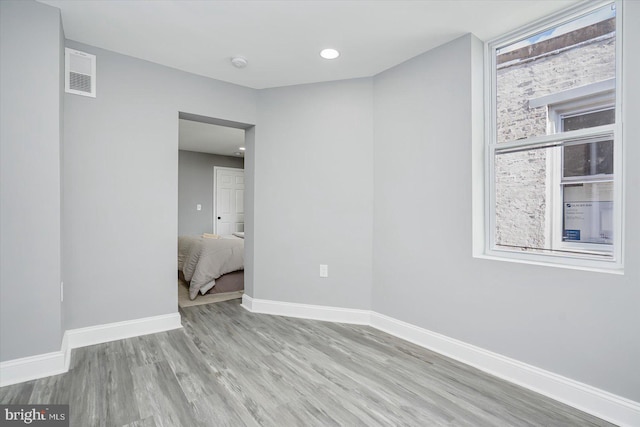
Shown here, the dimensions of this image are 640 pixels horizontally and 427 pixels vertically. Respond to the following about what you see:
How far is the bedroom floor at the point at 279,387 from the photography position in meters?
1.68

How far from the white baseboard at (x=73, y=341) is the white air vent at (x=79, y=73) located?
1.91 meters

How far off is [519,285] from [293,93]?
268cm

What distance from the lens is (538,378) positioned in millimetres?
1948

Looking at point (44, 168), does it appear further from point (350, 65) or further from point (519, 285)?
point (519, 285)

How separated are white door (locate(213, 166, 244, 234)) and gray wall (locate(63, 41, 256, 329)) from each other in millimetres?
4326

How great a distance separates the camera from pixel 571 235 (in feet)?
6.50

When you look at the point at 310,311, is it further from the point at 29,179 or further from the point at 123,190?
the point at 29,179

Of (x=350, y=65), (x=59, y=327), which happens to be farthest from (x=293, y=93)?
(x=59, y=327)

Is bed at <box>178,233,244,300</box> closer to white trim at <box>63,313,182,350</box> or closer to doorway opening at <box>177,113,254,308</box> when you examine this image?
doorway opening at <box>177,113,254,308</box>

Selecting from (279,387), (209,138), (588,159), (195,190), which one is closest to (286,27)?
(588,159)

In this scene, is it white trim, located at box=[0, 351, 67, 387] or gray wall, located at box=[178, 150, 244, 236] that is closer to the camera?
white trim, located at box=[0, 351, 67, 387]

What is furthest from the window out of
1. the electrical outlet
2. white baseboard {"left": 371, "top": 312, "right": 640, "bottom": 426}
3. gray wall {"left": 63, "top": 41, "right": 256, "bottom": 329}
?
gray wall {"left": 63, "top": 41, "right": 256, "bottom": 329}

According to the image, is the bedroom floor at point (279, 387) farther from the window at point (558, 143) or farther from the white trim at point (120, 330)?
the window at point (558, 143)

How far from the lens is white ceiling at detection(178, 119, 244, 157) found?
490cm
